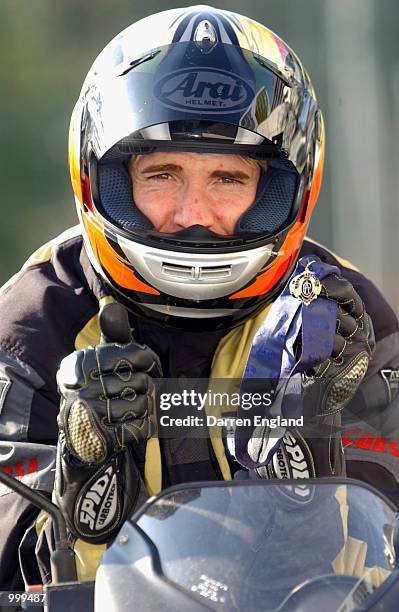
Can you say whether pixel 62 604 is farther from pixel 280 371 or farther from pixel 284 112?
pixel 284 112

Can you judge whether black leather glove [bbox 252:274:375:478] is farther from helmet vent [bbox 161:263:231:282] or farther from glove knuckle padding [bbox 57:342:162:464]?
helmet vent [bbox 161:263:231:282]

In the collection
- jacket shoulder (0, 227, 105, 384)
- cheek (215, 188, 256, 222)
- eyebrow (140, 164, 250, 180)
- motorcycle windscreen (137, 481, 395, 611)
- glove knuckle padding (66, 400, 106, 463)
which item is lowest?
motorcycle windscreen (137, 481, 395, 611)

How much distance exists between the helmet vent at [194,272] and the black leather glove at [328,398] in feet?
1.37

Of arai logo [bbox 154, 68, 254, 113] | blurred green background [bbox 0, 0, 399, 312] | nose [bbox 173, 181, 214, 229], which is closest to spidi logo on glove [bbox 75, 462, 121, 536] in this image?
nose [bbox 173, 181, 214, 229]

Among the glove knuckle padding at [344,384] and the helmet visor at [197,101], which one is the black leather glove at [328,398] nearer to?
the glove knuckle padding at [344,384]

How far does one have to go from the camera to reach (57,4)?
23.3ft

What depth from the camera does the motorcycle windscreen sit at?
48.5 inches

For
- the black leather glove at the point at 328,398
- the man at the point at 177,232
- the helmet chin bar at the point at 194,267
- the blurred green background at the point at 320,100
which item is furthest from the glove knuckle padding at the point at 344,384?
the blurred green background at the point at 320,100

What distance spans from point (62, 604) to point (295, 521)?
0.95ft

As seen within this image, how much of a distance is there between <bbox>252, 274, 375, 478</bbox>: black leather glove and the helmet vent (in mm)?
419

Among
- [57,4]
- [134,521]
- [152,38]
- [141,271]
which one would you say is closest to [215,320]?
[141,271]

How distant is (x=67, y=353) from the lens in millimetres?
2113

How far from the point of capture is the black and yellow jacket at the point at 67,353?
1.99 metres

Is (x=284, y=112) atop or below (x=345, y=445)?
atop
